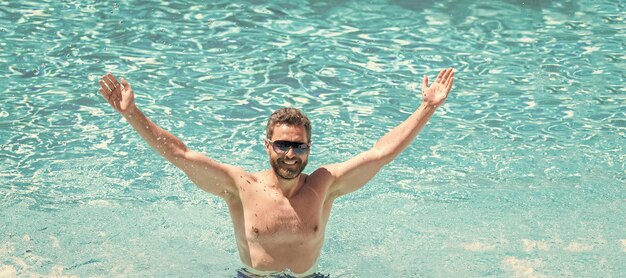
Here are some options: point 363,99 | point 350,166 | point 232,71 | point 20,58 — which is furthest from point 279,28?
point 350,166

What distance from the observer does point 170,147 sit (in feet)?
13.9

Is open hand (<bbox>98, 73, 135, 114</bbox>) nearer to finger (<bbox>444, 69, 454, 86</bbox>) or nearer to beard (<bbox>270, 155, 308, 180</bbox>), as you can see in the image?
beard (<bbox>270, 155, 308, 180</bbox>)

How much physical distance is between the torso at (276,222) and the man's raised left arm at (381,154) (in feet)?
0.39

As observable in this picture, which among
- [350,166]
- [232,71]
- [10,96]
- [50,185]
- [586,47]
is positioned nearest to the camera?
[350,166]

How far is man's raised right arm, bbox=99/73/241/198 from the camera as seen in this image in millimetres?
4152

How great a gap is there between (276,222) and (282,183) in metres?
0.18

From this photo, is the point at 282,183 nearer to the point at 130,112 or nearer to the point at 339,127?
the point at 130,112

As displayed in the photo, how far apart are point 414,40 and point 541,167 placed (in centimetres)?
246

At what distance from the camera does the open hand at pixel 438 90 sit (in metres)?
4.66

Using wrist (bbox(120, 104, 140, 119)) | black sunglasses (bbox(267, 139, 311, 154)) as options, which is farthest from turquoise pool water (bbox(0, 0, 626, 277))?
wrist (bbox(120, 104, 140, 119))

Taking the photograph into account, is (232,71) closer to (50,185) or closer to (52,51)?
(52,51)

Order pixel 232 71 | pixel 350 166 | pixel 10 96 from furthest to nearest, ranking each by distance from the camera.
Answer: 1. pixel 232 71
2. pixel 10 96
3. pixel 350 166

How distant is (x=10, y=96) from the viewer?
24.7 feet

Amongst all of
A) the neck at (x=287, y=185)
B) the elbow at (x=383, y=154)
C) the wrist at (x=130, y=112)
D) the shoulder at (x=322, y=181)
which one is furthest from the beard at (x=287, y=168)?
the wrist at (x=130, y=112)
